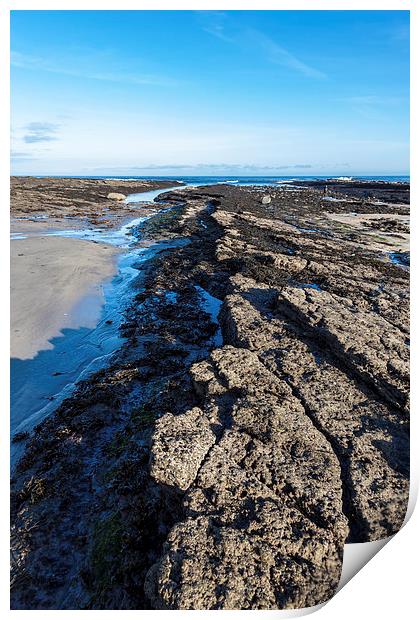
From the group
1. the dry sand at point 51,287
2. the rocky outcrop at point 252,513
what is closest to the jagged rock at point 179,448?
the rocky outcrop at point 252,513

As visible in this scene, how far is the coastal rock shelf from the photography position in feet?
9.27

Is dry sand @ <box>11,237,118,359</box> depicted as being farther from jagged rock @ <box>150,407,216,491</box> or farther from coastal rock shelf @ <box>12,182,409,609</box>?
jagged rock @ <box>150,407,216,491</box>

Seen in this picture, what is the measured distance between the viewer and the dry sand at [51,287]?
8.65m

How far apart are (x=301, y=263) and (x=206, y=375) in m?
6.78

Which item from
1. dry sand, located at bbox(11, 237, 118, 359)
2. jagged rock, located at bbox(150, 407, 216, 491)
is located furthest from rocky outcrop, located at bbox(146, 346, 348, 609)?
dry sand, located at bbox(11, 237, 118, 359)

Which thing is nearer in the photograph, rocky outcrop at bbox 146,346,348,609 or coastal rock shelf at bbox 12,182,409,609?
rocky outcrop at bbox 146,346,348,609

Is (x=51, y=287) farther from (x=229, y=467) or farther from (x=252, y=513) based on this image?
(x=252, y=513)

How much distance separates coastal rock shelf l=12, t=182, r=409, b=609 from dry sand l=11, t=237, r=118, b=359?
2.47 metres

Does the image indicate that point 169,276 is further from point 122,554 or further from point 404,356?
point 122,554

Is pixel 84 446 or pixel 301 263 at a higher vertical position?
pixel 301 263

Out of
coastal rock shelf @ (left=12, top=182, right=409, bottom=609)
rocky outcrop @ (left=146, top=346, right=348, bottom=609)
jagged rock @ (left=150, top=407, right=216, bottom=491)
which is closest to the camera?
rocky outcrop @ (left=146, top=346, right=348, bottom=609)

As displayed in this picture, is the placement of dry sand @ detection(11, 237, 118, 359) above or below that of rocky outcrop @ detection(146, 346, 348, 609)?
above
